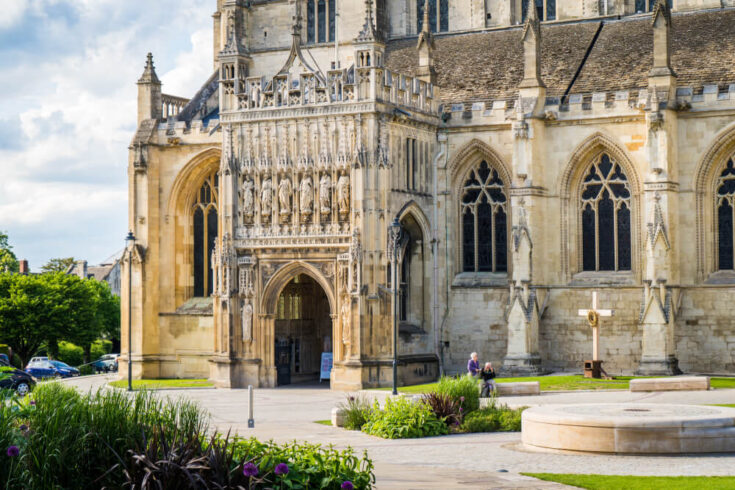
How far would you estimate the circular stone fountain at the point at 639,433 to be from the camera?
70.2 feet

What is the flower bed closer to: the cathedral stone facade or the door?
the cathedral stone facade

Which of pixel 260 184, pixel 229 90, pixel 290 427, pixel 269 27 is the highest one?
pixel 269 27

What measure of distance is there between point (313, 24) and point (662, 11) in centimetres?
1781

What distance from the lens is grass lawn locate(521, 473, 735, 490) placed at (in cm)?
1791

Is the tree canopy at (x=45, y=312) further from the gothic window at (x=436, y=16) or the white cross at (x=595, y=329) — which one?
the white cross at (x=595, y=329)

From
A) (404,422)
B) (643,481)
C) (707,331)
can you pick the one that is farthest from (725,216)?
(643,481)

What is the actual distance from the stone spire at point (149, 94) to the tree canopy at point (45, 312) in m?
20.3

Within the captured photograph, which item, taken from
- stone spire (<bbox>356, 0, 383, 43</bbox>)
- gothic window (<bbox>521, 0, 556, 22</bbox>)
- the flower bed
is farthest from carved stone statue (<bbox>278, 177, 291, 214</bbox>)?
the flower bed

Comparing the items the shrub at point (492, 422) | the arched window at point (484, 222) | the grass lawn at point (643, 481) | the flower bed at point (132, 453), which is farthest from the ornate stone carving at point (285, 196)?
the flower bed at point (132, 453)

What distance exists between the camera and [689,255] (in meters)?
40.8

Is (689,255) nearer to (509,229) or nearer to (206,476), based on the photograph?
(509,229)

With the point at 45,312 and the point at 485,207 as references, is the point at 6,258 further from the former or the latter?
the point at 485,207

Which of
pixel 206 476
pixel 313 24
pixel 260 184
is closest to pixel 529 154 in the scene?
pixel 260 184

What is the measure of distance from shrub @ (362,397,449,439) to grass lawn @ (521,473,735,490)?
6.42m
